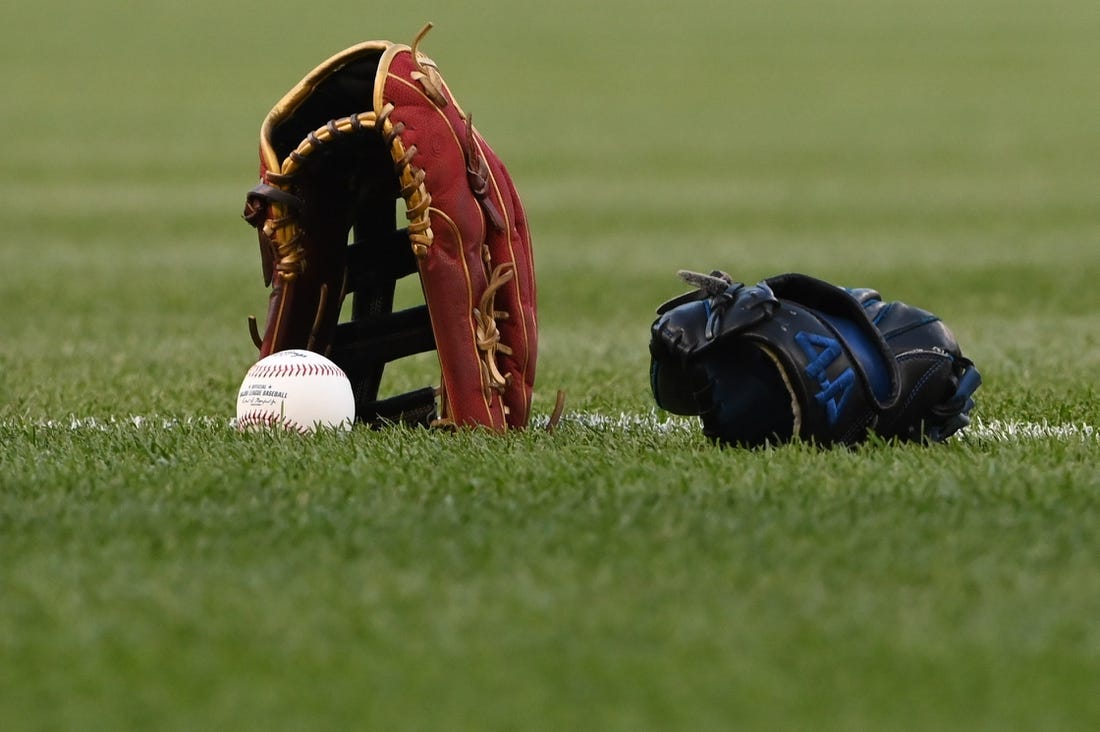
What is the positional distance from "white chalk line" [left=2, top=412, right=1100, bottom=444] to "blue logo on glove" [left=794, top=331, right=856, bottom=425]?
54 centimetres

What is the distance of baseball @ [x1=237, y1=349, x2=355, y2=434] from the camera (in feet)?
13.7

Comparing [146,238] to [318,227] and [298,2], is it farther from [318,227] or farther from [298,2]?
[298,2]

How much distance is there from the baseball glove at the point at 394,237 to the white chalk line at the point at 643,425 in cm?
34

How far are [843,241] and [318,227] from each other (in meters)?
7.74

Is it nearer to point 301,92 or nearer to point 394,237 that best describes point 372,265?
point 394,237

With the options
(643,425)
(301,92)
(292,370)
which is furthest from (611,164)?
(292,370)

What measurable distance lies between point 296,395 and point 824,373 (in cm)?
129

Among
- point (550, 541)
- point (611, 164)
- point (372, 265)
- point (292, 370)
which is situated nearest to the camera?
point (550, 541)

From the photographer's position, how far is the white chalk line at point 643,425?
13.9ft

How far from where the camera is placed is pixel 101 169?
57.7 ft

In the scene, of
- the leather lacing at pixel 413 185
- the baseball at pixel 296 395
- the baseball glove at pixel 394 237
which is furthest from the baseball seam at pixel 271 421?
the leather lacing at pixel 413 185

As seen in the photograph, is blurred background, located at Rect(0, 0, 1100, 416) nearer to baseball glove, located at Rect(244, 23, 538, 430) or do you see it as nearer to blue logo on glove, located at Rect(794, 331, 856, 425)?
baseball glove, located at Rect(244, 23, 538, 430)

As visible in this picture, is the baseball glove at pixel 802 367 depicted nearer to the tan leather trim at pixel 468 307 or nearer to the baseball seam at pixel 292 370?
the tan leather trim at pixel 468 307

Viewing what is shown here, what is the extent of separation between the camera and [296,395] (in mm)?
4184
